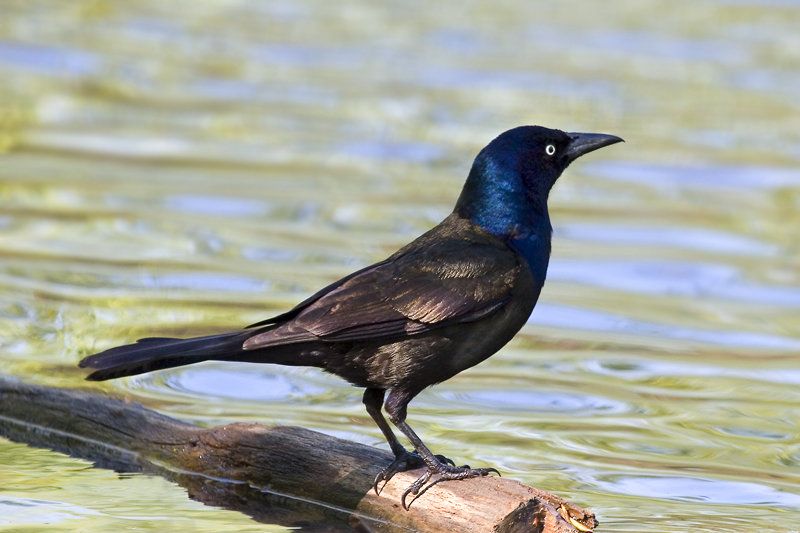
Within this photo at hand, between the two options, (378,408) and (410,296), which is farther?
(378,408)

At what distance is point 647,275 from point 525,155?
409cm

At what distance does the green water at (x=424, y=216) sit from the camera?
6.70 metres

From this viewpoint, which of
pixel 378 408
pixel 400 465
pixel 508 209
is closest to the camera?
pixel 400 465

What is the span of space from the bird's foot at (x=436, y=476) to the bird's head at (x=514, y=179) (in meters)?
0.96

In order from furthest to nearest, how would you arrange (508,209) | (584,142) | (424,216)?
(424,216), (584,142), (508,209)

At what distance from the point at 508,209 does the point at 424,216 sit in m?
5.26

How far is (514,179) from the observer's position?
6.00 metres

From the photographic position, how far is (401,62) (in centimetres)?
1725

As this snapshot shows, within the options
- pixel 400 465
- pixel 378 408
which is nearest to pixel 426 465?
pixel 400 465

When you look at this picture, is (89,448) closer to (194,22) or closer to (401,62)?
(401,62)

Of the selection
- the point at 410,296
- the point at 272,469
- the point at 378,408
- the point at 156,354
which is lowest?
the point at 272,469

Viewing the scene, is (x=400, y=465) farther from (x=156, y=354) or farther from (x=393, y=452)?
(x=156, y=354)

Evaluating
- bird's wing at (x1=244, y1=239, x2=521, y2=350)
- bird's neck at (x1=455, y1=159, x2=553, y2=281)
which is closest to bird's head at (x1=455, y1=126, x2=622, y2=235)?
bird's neck at (x1=455, y1=159, x2=553, y2=281)

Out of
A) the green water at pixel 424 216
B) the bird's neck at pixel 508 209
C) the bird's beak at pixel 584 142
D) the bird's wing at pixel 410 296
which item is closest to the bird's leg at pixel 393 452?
the bird's wing at pixel 410 296
